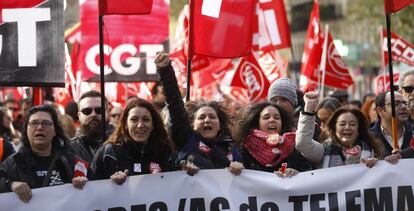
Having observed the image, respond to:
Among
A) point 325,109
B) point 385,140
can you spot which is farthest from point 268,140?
point 325,109

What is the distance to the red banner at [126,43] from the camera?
13.1 metres

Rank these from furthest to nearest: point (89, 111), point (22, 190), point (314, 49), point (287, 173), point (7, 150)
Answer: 1. point (314, 49)
2. point (89, 111)
3. point (7, 150)
4. point (287, 173)
5. point (22, 190)

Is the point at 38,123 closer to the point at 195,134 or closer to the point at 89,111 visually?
the point at 195,134

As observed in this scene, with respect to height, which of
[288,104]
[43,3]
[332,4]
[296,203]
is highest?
[332,4]

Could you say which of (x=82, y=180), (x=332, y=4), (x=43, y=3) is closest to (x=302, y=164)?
(x=82, y=180)

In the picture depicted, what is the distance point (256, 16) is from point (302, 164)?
5888mm

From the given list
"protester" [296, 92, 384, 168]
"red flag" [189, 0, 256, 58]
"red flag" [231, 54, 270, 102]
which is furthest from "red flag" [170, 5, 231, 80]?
"protester" [296, 92, 384, 168]

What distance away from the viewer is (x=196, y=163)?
766 centimetres

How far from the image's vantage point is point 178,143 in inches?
306

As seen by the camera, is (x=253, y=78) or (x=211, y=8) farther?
(x=253, y=78)

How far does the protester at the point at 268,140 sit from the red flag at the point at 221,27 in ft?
4.70

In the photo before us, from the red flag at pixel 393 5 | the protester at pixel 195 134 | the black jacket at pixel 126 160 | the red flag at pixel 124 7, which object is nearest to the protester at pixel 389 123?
the red flag at pixel 393 5

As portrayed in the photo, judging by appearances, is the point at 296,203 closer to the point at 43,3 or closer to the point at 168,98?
the point at 168,98

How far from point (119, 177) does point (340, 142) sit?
66.3 inches
